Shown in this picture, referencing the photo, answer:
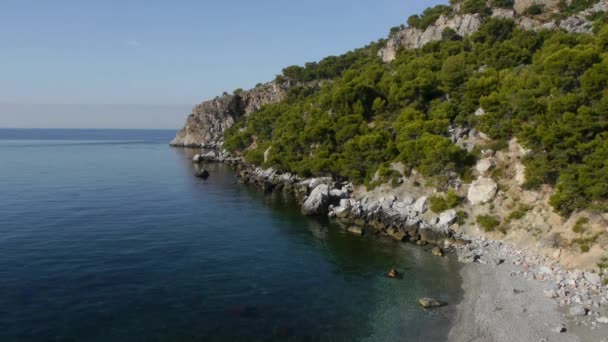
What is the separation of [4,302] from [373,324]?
81.0 ft

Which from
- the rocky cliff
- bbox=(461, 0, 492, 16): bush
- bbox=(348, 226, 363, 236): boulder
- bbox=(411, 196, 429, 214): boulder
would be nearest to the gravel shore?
bbox=(348, 226, 363, 236): boulder

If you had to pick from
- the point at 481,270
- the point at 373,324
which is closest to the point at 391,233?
the point at 481,270

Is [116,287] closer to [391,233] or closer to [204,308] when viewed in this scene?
[204,308]

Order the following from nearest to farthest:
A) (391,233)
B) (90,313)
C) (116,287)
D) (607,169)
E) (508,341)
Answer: (508,341) < (90,313) < (116,287) < (607,169) < (391,233)

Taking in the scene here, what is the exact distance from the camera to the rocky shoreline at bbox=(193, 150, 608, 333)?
26266mm

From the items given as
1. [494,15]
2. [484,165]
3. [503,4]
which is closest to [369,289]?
[484,165]

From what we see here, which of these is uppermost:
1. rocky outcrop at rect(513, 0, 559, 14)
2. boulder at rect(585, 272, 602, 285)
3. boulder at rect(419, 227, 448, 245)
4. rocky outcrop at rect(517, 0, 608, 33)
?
rocky outcrop at rect(513, 0, 559, 14)

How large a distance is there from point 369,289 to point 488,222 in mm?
17938

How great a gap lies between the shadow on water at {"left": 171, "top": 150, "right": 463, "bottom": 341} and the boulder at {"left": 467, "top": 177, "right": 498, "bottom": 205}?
949 centimetres

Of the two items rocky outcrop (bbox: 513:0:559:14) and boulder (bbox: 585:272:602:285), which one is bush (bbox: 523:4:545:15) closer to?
rocky outcrop (bbox: 513:0:559:14)

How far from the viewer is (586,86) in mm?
40500

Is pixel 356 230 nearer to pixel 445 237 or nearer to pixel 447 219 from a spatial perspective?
pixel 445 237

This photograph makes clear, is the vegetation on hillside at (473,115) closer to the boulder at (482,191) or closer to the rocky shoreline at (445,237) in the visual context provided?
the boulder at (482,191)

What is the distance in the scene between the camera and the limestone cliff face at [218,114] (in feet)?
579
